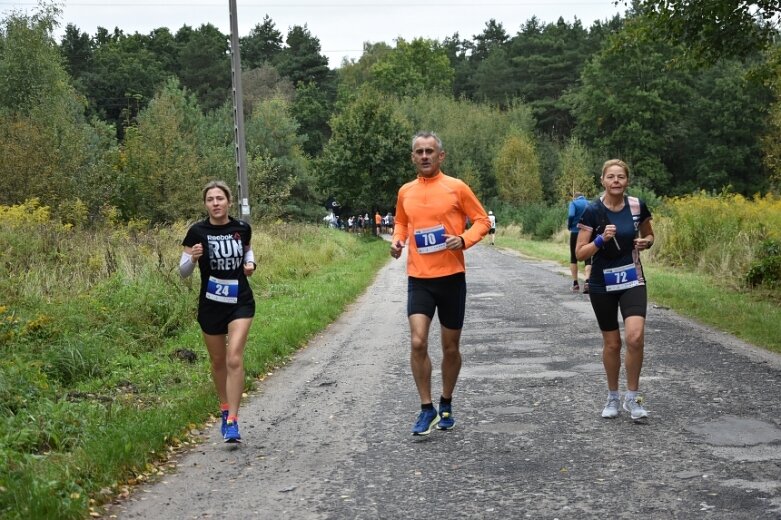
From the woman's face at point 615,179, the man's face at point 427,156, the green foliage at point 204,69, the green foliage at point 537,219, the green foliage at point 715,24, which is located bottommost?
the green foliage at point 537,219

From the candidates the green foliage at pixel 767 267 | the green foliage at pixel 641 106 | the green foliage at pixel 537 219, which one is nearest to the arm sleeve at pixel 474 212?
the green foliage at pixel 767 267

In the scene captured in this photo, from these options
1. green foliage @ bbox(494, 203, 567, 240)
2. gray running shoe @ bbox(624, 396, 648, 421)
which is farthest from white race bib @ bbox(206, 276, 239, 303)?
green foliage @ bbox(494, 203, 567, 240)

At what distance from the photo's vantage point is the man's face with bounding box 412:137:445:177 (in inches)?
279

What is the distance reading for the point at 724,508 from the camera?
494 cm

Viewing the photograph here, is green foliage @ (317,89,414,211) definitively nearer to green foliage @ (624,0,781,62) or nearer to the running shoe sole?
green foliage @ (624,0,781,62)

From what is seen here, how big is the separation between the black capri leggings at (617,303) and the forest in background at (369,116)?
31.9 ft

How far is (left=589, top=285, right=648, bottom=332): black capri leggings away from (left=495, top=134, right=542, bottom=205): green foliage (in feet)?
199

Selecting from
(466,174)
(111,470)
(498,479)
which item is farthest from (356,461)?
(466,174)

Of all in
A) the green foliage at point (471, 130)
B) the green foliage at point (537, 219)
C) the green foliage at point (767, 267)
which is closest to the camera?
the green foliage at point (767, 267)

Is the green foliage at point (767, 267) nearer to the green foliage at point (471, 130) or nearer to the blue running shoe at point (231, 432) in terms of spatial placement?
the blue running shoe at point (231, 432)

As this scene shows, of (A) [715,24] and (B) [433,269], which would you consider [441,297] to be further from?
(A) [715,24]

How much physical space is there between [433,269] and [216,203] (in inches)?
69.1

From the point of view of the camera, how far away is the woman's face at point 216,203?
7.21m

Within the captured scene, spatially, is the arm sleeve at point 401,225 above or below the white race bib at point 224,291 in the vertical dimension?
above
